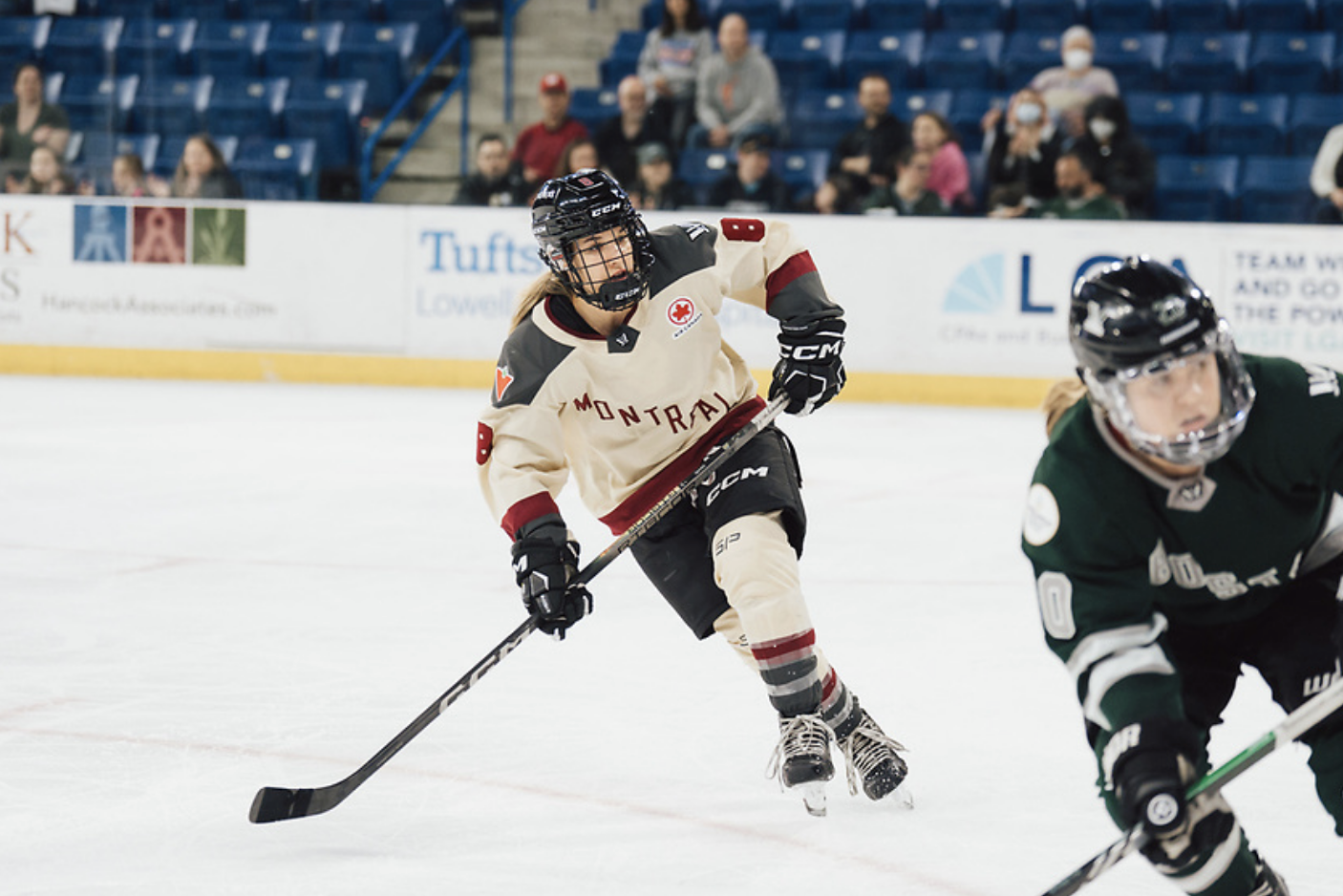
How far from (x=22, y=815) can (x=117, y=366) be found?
664 cm

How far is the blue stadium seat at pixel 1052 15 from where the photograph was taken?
362 inches

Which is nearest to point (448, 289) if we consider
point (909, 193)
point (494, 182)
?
point (494, 182)

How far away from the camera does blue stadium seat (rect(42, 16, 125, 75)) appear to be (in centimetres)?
884

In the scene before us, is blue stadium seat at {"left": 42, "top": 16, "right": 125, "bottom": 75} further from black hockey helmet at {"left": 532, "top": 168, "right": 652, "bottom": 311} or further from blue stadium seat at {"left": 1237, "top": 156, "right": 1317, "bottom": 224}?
black hockey helmet at {"left": 532, "top": 168, "right": 652, "bottom": 311}

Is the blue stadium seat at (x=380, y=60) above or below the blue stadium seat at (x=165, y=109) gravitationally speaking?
above

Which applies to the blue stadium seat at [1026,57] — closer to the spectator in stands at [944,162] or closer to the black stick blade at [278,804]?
the spectator in stands at [944,162]

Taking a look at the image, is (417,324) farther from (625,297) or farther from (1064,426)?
(1064,426)

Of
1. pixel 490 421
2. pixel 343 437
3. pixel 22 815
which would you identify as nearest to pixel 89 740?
pixel 22 815

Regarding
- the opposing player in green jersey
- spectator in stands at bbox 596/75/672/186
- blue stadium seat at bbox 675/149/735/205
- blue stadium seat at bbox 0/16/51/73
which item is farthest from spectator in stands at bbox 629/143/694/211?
the opposing player in green jersey

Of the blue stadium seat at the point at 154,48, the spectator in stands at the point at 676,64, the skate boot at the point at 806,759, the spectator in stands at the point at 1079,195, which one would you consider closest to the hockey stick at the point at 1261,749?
the skate boot at the point at 806,759

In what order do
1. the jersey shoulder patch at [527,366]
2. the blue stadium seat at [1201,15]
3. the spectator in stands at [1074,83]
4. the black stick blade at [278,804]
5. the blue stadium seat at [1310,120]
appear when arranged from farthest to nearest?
the blue stadium seat at [1201,15] < the blue stadium seat at [1310,120] < the spectator in stands at [1074,83] < the jersey shoulder patch at [527,366] < the black stick blade at [278,804]

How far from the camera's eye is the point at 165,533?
4.68 metres

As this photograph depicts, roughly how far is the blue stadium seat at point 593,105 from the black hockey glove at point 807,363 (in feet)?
21.5

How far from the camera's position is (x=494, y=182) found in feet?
27.4
